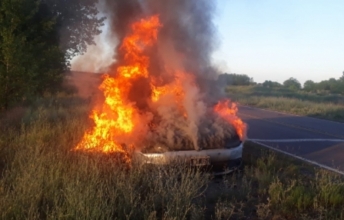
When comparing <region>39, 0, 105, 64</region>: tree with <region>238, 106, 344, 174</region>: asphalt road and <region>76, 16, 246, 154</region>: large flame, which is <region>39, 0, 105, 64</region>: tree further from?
<region>238, 106, 344, 174</region>: asphalt road

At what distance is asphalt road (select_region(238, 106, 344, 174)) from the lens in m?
11.2

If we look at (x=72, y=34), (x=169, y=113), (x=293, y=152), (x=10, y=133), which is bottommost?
(x=293, y=152)

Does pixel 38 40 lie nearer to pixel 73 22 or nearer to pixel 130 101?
pixel 73 22

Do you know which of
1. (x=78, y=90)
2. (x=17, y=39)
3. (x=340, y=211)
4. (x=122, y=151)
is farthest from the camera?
(x=78, y=90)

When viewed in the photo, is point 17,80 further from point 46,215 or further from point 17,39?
point 46,215

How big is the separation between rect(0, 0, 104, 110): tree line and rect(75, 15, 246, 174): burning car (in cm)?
222

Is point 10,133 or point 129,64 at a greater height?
point 129,64

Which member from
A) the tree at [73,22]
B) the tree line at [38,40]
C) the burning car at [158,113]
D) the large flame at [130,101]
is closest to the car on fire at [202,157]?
the burning car at [158,113]

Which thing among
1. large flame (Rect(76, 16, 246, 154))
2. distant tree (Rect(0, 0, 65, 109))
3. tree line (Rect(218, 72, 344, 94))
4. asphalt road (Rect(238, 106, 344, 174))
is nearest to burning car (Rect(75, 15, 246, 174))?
large flame (Rect(76, 16, 246, 154))

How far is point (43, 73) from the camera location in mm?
12156

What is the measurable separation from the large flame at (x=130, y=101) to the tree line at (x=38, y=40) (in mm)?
2239

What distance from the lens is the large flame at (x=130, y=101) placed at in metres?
7.73

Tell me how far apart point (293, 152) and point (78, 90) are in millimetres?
16565

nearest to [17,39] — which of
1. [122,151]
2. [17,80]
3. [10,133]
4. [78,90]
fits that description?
[17,80]
